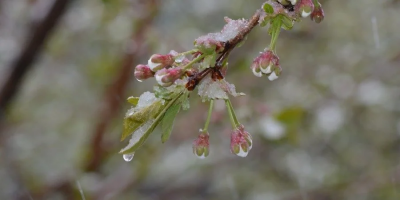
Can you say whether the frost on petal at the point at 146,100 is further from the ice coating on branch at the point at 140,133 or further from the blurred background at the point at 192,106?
the blurred background at the point at 192,106

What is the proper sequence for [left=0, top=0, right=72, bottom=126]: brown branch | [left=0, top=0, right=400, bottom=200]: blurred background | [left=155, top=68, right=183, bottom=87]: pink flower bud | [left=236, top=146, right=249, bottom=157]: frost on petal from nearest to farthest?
[left=155, top=68, right=183, bottom=87]: pink flower bud < [left=236, top=146, right=249, bottom=157]: frost on petal < [left=0, top=0, right=72, bottom=126]: brown branch < [left=0, top=0, right=400, bottom=200]: blurred background

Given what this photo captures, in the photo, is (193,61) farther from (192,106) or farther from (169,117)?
(192,106)

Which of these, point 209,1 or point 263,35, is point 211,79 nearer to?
point 263,35

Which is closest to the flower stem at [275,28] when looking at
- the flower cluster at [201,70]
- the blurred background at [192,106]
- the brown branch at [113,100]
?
the flower cluster at [201,70]

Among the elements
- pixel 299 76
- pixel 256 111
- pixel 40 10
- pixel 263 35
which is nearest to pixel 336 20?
pixel 299 76

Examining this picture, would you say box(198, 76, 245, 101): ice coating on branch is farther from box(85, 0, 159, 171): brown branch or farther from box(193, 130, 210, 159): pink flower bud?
box(85, 0, 159, 171): brown branch

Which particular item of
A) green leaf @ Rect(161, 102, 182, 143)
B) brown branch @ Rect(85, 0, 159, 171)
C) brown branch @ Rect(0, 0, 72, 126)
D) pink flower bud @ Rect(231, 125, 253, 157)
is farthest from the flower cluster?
brown branch @ Rect(85, 0, 159, 171)

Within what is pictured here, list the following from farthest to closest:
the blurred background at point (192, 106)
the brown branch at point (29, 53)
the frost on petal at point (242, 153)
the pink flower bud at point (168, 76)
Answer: the blurred background at point (192, 106) < the brown branch at point (29, 53) < the frost on petal at point (242, 153) < the pink flower bud at point (168, 76)

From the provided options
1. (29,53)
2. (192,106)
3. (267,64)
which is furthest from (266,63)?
(192,106)
